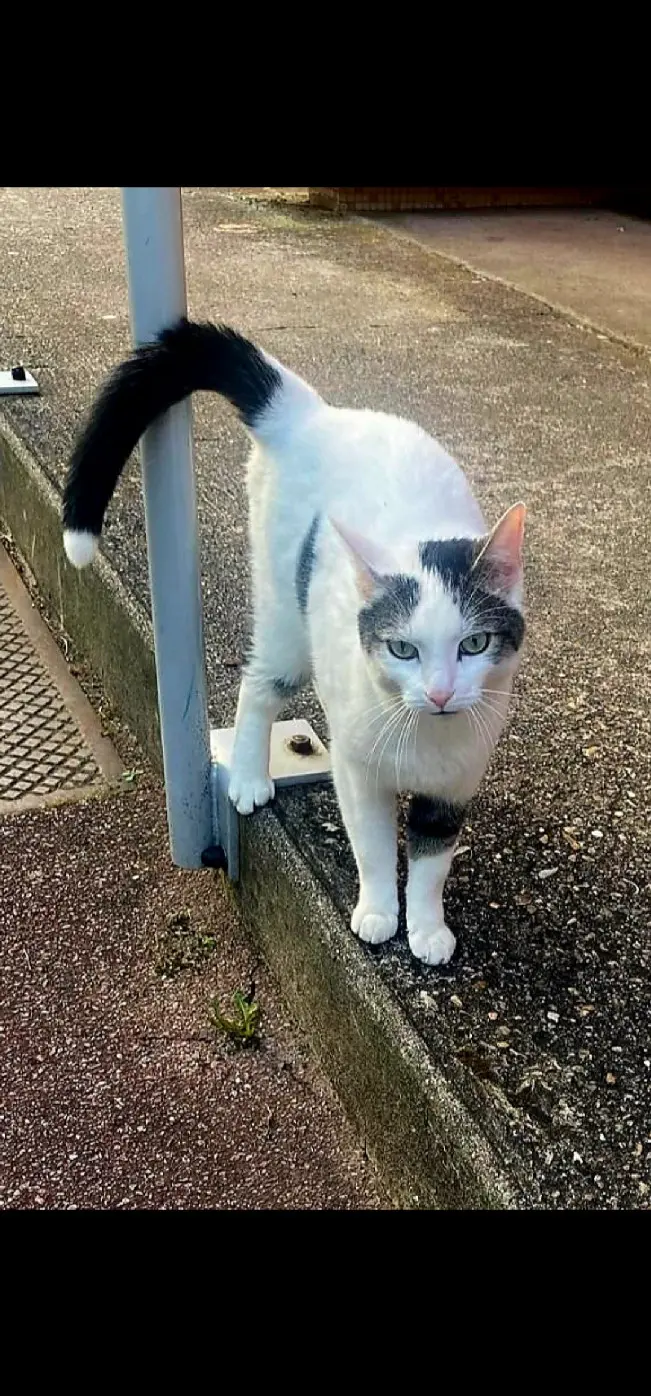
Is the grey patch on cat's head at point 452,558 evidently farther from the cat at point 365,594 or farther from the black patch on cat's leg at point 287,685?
the black patch on cat's leg at point 287,685

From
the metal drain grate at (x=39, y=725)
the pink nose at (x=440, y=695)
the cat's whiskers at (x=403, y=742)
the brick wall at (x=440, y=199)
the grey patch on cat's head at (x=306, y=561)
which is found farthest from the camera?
the brick wall at (x=440, y=199)

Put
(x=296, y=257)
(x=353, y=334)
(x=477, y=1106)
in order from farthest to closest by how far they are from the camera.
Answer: (x=296, y=257), (x=353, y=334), (x=477, y=1106)

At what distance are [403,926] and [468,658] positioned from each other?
0.48 meters

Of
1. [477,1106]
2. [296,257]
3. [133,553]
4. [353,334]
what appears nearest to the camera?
[477,1106]

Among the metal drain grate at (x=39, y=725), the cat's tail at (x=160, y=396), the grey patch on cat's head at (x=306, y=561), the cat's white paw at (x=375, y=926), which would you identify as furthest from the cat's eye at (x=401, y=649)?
the metal drain grate at (x=39, y=725)

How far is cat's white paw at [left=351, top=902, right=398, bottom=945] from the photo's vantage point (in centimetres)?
180

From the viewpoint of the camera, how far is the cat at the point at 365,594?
1550mm

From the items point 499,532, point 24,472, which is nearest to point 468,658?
point 499,532

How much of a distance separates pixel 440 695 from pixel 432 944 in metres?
0.44

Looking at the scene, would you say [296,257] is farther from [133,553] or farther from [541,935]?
[541,935]

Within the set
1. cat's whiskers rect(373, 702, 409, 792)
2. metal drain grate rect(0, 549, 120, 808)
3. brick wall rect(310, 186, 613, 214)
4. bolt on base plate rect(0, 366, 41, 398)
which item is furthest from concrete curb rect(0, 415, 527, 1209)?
brick wall rect(310, 186, 613, 214)

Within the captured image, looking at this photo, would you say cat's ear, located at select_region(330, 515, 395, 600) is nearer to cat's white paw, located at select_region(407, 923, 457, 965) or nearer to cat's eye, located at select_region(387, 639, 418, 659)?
cat's eye, located at select_region(387, 639, 418, 659)

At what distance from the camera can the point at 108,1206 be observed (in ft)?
5.68

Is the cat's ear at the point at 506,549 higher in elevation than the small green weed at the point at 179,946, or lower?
higher
